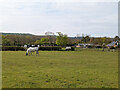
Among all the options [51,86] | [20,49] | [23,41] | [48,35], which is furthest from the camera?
[48,35]

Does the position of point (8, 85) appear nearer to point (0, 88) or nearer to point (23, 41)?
point (0, 88)

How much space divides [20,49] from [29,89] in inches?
1288

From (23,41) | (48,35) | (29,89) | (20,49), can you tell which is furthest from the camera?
(48,35)

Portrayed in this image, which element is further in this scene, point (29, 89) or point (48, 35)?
point (48, 35)

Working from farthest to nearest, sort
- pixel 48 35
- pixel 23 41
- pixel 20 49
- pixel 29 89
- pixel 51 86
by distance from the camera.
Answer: pixel 48 35 → pixel 23 41 → pixel 20 49 → pixel 51 86 → pixel 29 89

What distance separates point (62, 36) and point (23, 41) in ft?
43.7

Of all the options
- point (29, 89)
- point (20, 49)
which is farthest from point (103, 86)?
point (20, 49)

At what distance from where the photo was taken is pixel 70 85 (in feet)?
21.5

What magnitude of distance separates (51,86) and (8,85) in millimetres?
1577

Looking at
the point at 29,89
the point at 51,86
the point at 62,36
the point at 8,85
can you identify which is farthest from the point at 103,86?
the point at 62,36

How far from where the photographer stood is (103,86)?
6.52m

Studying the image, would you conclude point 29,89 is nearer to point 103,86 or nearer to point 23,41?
point 103,86

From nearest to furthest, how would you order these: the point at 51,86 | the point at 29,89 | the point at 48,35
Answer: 1. the point at 29,89
2. the point at 51,86
3. the point at 48,35

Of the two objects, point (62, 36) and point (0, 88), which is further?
point (62, 36)
